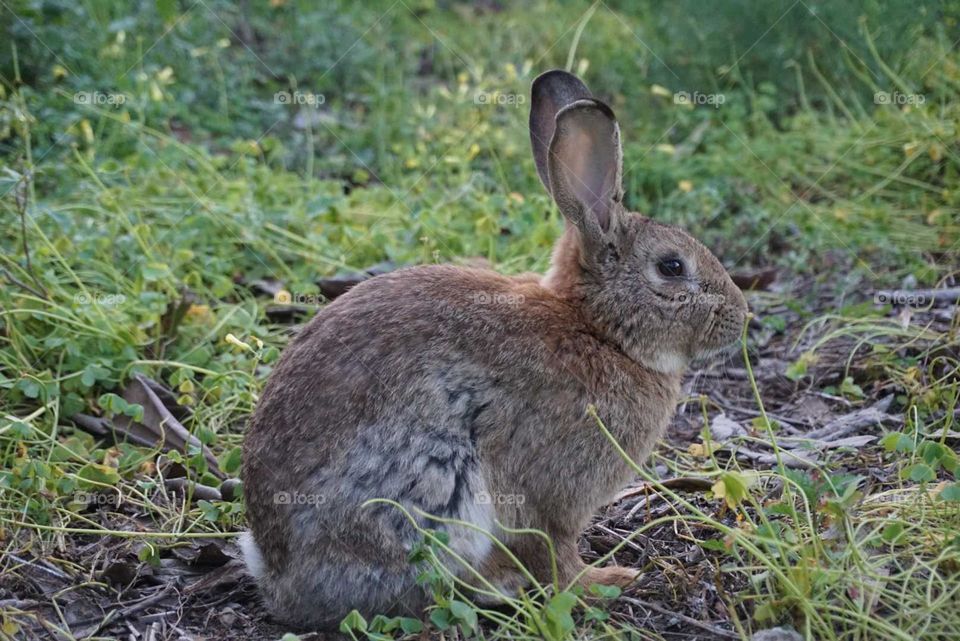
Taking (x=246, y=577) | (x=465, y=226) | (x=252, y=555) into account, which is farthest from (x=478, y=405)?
(x=465, y=226)

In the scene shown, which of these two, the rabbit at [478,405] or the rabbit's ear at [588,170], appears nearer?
the rabbit at [478,405]

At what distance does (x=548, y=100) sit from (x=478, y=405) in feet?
5.53

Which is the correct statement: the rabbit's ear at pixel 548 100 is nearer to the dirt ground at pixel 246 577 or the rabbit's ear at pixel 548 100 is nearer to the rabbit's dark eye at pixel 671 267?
the rabbit's dark eye at pixel 671 267

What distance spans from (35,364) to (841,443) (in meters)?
4.26

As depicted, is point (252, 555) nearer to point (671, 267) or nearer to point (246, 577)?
point (246, 577)

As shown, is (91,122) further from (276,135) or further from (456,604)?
(456,604)

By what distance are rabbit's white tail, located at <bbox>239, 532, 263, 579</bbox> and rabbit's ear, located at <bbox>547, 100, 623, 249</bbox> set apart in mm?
1938

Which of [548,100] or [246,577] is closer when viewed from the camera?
[246,577]

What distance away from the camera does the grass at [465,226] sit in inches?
175

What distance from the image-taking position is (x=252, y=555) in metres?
4.73

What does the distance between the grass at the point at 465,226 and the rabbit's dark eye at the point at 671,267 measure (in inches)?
30.1

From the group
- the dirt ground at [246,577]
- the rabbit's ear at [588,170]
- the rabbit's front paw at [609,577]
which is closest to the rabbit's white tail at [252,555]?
the dirt ground at [246,577]

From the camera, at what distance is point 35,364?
6.10 meters

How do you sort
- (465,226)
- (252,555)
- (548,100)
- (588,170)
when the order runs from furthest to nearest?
(465,226), (548,100), (588,170), (252,555)
